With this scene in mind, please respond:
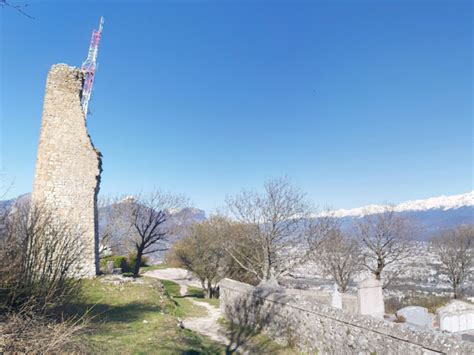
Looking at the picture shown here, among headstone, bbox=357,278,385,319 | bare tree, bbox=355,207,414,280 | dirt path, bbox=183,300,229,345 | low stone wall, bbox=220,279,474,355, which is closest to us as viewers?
low stone wall, bbox=220,279,474,355

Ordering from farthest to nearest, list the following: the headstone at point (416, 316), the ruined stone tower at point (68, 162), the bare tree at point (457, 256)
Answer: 1. the bare tree at point (457, 256)
2. the ruined stone tower at point (68, 162)
3. the headstone at point (416, 316)

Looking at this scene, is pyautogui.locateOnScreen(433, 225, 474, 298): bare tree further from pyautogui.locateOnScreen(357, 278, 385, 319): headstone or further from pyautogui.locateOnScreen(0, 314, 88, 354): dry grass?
pyautogui.locateOnScreen(0, 314, 88, 354): dry grass

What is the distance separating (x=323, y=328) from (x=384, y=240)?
21.2m

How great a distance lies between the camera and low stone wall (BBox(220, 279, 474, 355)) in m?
6.46

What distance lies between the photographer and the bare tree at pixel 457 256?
33.1 metres

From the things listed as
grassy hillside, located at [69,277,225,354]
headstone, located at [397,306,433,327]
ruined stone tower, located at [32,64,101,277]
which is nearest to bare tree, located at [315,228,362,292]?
headstone, located at [397,306,433,327]

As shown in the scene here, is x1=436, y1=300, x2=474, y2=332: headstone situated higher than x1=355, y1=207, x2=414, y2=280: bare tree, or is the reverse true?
x1=355, y1=207, x2=414, y2=280: bare tree

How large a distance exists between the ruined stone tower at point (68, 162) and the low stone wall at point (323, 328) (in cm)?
828

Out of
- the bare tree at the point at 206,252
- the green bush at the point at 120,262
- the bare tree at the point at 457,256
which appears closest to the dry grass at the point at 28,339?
the bare tree at the point at 206,252

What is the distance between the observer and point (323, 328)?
31.6 feet

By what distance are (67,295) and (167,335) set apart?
347 centimetres

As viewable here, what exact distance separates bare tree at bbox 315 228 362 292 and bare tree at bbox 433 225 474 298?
13550 mm

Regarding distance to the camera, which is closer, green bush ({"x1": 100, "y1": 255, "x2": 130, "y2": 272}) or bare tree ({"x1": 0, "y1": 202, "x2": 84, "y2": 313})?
bare tree ({"x1": 0, "y1": 202, "x2": 84, "y2": 313})

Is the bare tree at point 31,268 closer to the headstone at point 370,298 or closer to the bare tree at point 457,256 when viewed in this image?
the headstone at point 370,298
